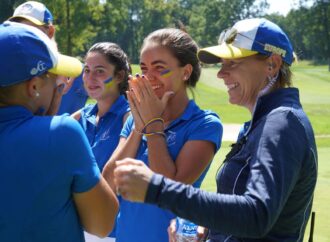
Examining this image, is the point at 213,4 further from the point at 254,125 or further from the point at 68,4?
the point at 254,125

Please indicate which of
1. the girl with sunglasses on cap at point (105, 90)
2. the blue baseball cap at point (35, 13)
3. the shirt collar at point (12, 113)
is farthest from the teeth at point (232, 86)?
the blue baseball cap at point (35, 13)

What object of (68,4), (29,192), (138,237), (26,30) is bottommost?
(68,4)

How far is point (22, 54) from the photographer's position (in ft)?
6.66

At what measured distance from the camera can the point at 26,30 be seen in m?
2.09

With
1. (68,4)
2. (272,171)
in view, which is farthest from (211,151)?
(68,4)

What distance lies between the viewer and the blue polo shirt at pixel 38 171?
1.97 metres

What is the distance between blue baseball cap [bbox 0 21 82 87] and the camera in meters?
2.02

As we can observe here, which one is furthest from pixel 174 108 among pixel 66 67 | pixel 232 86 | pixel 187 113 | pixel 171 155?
pixel 66 67

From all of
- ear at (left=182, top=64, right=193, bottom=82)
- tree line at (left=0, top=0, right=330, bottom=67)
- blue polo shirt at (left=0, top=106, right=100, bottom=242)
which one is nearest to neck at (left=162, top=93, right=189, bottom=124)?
ear at (left=182, top=64, right=193, bottom=82)

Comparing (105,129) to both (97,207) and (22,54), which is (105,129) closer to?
(97,207)

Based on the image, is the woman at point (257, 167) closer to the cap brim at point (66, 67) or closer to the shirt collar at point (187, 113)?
the shirt collar at point (187, 113)

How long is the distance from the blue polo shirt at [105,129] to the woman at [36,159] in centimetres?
160

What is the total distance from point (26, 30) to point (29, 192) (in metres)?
0.69

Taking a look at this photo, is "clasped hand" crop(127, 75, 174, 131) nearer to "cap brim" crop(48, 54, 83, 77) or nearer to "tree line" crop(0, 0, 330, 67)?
"cap brim" crop(48, 54, 83, 77)
